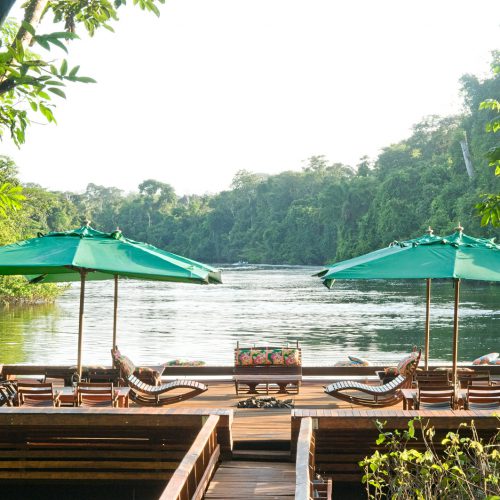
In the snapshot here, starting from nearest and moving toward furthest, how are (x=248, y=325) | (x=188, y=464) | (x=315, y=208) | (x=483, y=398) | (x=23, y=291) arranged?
(x=188, y=464) < (x=483, y=398) < (x=248, y=325) < (x=23, y=291) < (x=315, y=208)

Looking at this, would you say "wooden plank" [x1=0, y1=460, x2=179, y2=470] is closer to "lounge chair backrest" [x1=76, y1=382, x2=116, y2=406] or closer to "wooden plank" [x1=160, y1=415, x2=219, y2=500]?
"wooden plank" [x1=160, y1=415, x2=219, y2=500]

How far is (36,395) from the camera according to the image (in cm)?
711

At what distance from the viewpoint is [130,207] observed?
118875 millimetres

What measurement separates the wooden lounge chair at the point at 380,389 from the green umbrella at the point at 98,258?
1680 mm

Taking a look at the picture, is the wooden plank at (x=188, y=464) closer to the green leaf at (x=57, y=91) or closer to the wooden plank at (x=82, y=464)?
the wooden plank at (x=82, y=464)

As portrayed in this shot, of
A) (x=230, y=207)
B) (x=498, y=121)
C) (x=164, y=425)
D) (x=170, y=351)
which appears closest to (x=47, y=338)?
(x=170, y=351)

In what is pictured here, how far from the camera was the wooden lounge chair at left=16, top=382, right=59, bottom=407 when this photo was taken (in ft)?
23.2

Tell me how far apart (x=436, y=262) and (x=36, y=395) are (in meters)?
3.73

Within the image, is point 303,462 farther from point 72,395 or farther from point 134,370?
point 134,370

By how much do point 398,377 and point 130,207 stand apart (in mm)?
112451

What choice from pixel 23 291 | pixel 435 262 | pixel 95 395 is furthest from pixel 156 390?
pixel 23 291

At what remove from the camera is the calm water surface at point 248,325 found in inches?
907

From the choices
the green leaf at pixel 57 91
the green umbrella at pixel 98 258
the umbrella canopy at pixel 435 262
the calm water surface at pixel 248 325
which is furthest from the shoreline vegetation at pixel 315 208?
the green leaf at pixel 57 91

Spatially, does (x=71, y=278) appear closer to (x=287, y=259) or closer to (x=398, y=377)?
(x=398, y=377)
